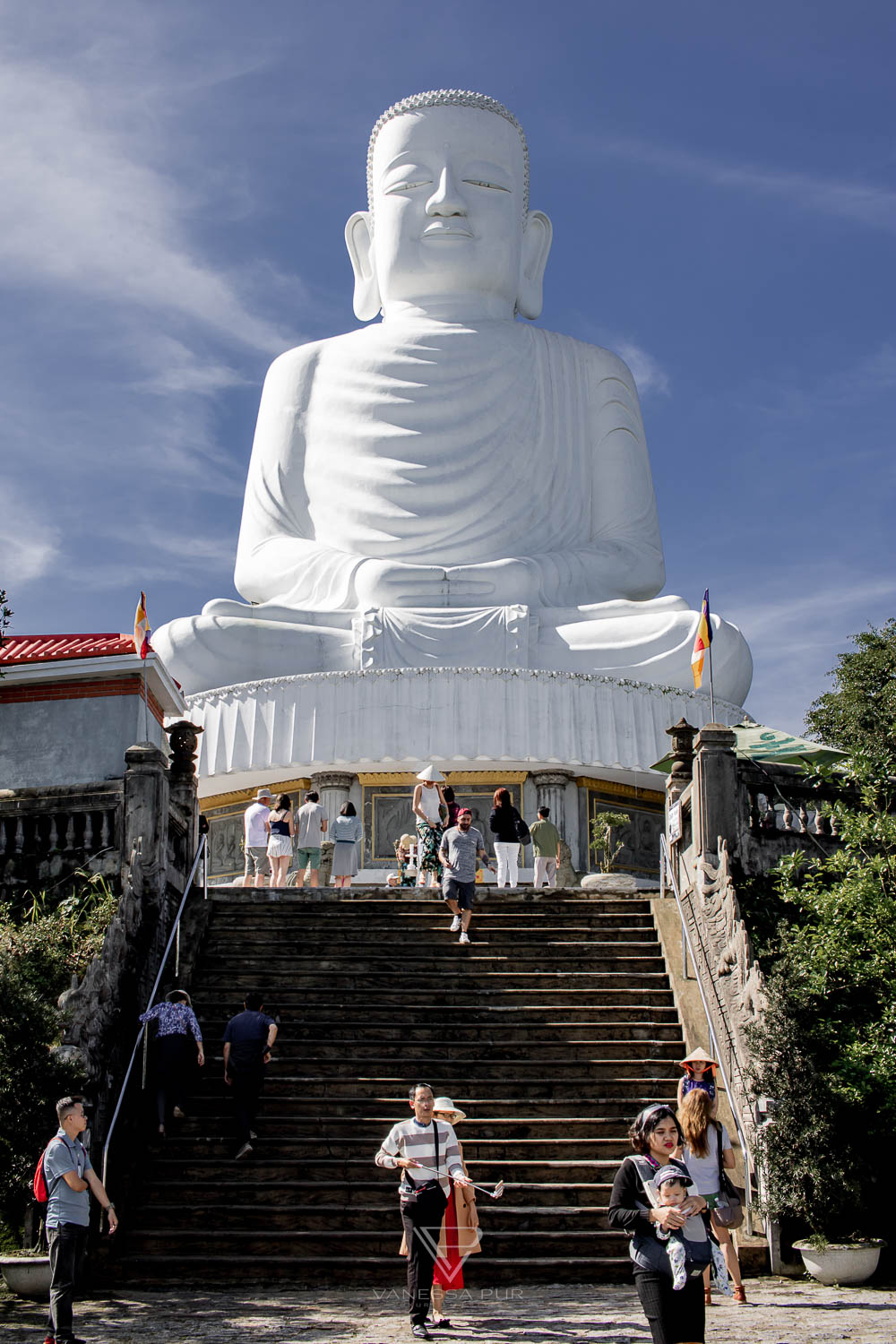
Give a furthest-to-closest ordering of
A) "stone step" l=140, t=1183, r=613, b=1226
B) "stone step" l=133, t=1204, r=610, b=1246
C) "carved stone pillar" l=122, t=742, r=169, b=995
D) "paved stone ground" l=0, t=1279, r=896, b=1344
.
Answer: "carved stone pillar" l=122, t=742, r=169, b=995 → "stone step" l=140, t=1183, r=613, b=1226 → "stone step" l=133, t=1204, r=610, b=1246 → "paved stone ground" l=0, t=1279, r=896, b=1344

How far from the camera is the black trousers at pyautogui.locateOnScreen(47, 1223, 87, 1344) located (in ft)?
23.4

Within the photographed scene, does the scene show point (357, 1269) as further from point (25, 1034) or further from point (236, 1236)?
point (25, 1034)

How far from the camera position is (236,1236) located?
9133mm

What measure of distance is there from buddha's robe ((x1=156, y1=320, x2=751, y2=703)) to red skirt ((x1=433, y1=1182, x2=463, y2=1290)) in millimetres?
14212

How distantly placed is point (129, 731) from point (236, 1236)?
260 inches

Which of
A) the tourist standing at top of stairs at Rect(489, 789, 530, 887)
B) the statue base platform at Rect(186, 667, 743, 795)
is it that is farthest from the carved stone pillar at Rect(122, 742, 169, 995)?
the statue base platform at Rect(186, 667, 743, 795)

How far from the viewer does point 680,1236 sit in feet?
18.4

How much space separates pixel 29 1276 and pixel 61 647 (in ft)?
25.2

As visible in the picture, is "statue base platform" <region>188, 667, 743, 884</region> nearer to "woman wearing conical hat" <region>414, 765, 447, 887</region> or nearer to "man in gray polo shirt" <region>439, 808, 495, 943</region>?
"woman wearing conical hat" <region>414, 765, 447, 887</region>

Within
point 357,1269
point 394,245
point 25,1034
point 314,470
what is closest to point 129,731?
point 25,1034

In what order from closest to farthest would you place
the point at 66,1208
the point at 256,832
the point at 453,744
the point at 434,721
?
the point at 66,1208, the point at 256,832, the point at 453,744, the point at 434,721

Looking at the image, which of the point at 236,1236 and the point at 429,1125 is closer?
the point at 429,1125

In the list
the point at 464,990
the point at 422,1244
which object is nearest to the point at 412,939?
the point at 464,990

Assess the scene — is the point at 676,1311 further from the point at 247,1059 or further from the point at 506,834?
the point at 506,834
